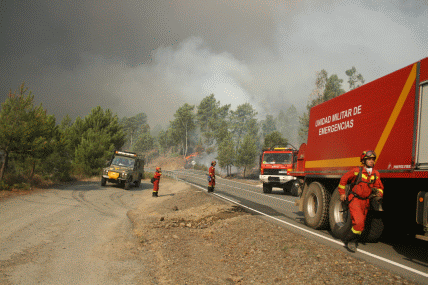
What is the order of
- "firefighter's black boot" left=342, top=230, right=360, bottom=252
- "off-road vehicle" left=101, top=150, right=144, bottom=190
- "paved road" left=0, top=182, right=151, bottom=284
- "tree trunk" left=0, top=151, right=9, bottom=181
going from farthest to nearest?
"off-road vehicle" left=101, top=150, right=144, bottom=190 < "tree trunk" left=0, top=151, right=9, bottom=181 < "firefighter's black boot" left=342, top=230, right=360, bottom=252 < "paved road" left=0, top=182, right=151, bottom=284

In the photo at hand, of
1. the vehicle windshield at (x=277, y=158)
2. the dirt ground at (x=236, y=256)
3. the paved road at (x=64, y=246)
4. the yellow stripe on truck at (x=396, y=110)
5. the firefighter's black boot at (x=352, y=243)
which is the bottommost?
the paved road at (x=64, y=246)

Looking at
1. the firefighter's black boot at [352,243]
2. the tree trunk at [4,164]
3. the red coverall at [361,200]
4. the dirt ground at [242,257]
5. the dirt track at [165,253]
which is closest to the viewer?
the dirt ground at [242,257]

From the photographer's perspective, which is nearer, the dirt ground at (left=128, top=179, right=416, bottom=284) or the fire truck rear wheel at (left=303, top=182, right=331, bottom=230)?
the dirt ground at (left=128, top=179, right=416, bottom=284)

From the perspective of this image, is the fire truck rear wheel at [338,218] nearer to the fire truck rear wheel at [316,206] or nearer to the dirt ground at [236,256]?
the fire truck rear wheel at [316,206]

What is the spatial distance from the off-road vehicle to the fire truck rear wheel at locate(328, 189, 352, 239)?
17.3 metres

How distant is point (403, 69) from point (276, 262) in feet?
14.7

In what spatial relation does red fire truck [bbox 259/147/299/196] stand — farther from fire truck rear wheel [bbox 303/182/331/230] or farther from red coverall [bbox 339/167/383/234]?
red coverall [bbox 339/167/383/234]

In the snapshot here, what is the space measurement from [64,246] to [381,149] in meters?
7.38

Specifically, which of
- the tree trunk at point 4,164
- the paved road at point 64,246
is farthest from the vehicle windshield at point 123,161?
the paved road at point 64,246

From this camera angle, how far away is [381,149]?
6.26 metres

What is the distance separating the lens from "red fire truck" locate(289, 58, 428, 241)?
5.38 m

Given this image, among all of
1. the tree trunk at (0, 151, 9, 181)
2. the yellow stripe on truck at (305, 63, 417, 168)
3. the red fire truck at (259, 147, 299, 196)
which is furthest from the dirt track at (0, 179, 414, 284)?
the red fire truck at (259, 147, 299, 196)

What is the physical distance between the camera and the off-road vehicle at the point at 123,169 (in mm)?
22078

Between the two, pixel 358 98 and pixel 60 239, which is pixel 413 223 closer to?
pixel 358 98
